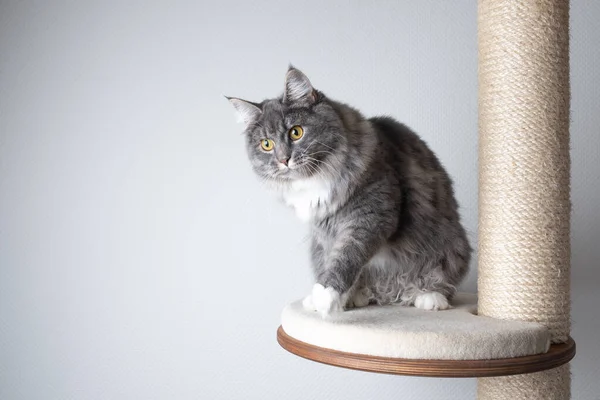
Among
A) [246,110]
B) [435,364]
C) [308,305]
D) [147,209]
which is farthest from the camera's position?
[147,209]

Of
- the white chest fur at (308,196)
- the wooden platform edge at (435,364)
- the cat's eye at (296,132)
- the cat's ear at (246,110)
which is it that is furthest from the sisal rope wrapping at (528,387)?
the cat's ear at (246,110)

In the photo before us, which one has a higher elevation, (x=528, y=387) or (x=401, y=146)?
(x=401, y=146)

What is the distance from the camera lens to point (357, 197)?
1497 millimetres

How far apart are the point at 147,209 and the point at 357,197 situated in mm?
1112

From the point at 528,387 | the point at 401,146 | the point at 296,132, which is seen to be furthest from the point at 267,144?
the point at 528,387

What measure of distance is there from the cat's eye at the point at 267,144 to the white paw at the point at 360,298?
0.47m

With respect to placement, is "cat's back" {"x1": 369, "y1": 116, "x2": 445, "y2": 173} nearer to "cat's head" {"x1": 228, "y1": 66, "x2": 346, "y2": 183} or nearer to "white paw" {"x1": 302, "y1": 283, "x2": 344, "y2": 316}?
"cat's head" {"x1": 228, "y1": 66, "x2": 346, "y2": 183}

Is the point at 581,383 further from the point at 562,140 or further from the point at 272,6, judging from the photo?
the point at 272,6

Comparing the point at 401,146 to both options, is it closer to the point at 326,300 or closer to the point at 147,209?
the point at 326,300

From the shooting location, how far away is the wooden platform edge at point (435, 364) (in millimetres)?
1168

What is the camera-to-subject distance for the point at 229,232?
228cm

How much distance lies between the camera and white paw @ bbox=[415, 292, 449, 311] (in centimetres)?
155

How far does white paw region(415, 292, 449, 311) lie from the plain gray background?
0.75m

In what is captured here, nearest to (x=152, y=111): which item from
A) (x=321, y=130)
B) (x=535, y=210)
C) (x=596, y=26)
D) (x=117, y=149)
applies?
(x=117, y=149)
